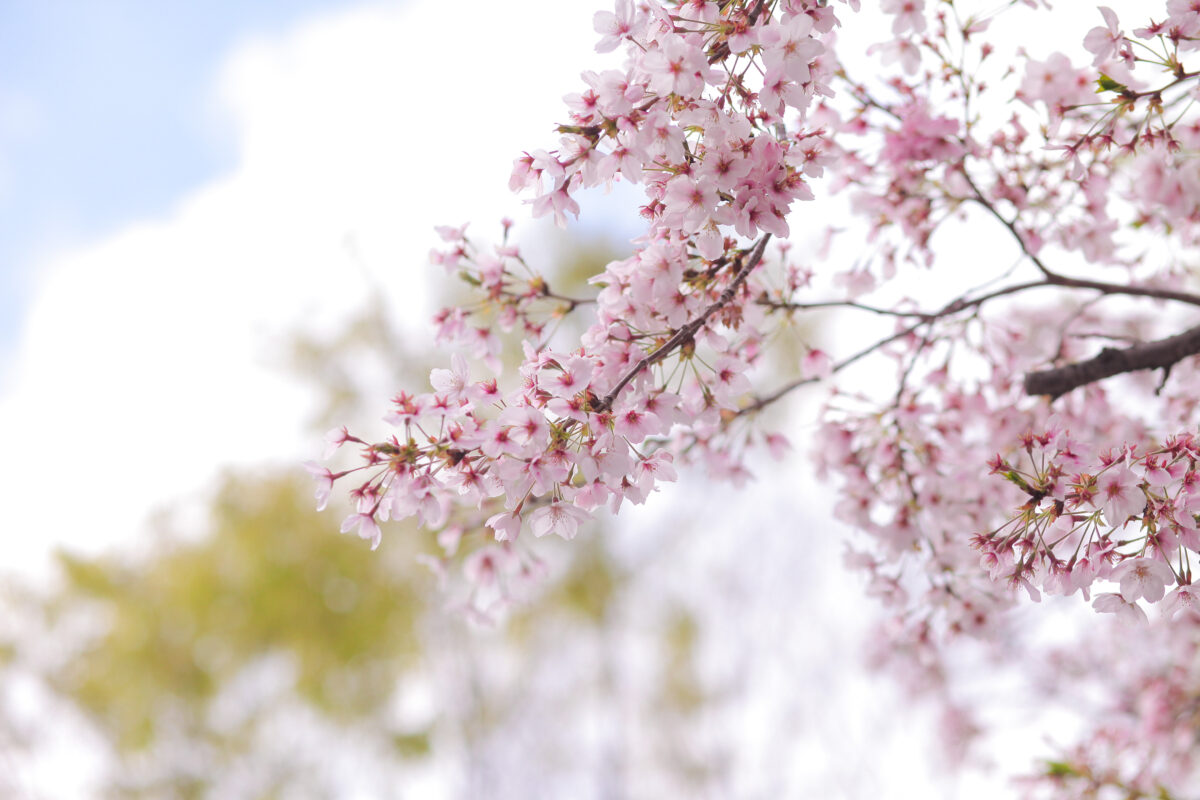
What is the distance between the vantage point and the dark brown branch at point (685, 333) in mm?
1163

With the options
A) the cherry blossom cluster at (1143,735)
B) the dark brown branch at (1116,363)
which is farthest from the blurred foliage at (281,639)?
the dark brown branch at (1116,363)

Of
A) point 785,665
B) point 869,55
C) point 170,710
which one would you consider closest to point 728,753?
point 785,665

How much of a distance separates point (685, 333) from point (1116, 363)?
95cm

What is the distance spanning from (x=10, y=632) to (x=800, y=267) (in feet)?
25.0

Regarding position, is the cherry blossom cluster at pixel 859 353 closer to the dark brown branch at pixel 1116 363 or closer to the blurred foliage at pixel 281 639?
the dark brown branch at pixel 1116 363

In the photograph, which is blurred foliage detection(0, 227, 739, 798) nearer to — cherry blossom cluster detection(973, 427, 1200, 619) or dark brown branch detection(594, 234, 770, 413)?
dark brown branch detection(594, 234, 770, 413)

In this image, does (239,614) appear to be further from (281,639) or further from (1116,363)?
(1116,363)

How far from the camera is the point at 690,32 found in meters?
1.17

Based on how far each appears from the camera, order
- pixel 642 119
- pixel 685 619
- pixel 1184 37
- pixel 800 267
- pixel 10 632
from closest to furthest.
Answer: pixel 642 119 → pixel 1184 37 → pixel 800 267 → pixel 10 632 → pixel 685 619

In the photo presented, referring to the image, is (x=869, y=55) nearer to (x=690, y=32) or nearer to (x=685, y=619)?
(x=690, y=32)

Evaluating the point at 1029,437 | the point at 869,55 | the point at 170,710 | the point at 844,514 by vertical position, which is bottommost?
the point at 1029,437

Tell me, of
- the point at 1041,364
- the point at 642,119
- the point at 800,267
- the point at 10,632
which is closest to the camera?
the point at 642,119

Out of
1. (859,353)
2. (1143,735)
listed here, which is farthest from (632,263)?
(1143,735)

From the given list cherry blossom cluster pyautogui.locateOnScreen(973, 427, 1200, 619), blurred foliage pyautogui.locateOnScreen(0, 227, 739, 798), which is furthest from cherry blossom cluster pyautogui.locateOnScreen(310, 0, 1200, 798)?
blurred foliage pyautogui.locateOnScreen(0, 227, 739, 798)
